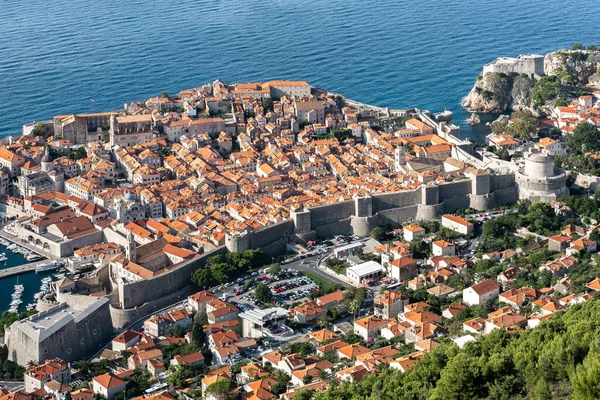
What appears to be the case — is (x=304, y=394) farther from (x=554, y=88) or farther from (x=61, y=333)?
(x=554, y=88)

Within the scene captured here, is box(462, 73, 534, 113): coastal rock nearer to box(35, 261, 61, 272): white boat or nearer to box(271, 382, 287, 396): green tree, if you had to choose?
box(35, 261, 61, 272): white boat

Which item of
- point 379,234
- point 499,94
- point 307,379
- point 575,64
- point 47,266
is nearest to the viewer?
point 307,379

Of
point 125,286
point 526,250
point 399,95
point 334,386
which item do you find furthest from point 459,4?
point 334,386

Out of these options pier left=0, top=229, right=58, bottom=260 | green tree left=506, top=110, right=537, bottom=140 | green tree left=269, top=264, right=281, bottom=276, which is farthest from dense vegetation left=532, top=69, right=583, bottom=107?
pier left=0, top=229, right=58, bottom=260

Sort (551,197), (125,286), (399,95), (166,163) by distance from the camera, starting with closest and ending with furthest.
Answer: (125,286) < (551,197) < (166,163) < (399,95)

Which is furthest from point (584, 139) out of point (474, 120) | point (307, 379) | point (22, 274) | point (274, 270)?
point (22, 274)

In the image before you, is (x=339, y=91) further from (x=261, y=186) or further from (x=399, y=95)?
(x=261, y=186)
